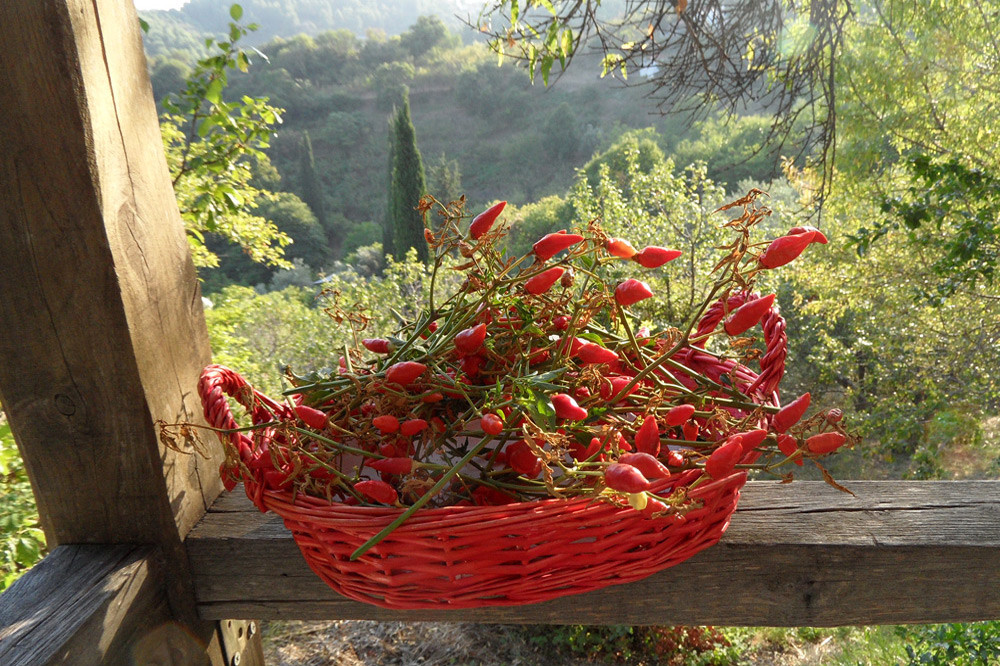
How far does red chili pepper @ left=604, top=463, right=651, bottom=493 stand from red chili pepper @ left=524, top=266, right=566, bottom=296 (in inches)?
7.4

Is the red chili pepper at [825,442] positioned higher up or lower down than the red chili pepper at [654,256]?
lower down

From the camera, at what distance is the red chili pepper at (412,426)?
0.52 m

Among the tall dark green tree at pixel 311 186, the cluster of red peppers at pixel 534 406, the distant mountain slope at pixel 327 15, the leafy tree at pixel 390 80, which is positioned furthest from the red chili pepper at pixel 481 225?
the distant mountain slope at pixel 327 15

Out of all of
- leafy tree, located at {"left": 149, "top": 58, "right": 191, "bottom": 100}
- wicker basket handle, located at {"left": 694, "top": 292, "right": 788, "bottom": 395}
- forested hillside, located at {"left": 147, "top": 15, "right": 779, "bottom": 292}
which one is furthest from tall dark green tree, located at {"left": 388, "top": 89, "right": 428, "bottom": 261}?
wicker basket handle, located at {"left": 694, "top": 292, "right": 788, "bottom": 395}

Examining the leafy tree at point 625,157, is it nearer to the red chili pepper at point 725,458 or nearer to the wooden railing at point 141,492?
the wooden railing at point 141,492

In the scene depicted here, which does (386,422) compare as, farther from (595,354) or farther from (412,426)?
(595,354)

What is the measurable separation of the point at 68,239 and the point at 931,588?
A: 95 cm

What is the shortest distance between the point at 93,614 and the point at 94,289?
308 millimetres

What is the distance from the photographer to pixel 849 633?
9.66 feet

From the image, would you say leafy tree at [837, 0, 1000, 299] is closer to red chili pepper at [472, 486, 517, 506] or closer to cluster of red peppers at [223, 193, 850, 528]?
cluster of red peppers at [223, 193, 850, 528]

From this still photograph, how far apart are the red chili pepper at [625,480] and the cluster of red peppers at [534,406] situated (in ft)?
0.10

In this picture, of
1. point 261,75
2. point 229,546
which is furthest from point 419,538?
point 261,75

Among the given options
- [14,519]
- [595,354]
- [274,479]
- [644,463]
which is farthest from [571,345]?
[14,519]

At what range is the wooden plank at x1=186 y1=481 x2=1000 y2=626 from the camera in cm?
67
